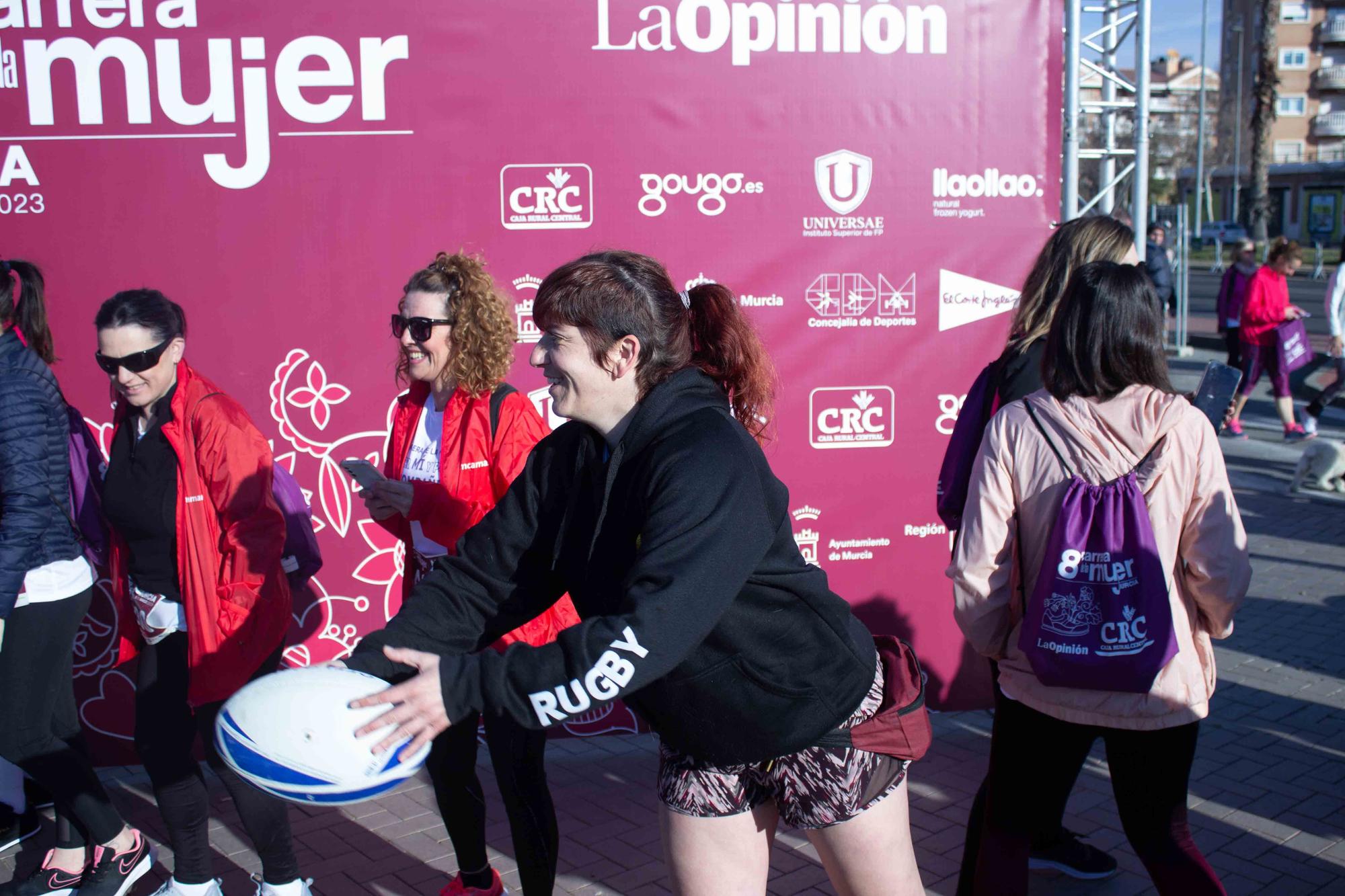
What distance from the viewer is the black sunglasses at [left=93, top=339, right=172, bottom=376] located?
3.34 metres

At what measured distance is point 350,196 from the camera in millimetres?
4512

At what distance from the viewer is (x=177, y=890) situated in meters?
3.66

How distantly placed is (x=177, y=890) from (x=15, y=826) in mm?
1008

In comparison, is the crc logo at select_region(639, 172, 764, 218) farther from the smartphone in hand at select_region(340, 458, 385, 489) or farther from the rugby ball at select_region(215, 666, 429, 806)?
the rugby ball at select_region(215, 666, 429, 806)

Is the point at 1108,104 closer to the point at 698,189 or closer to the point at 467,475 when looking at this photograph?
the point at 698,189

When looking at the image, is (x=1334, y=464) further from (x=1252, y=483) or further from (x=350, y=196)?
(x=350, y=196)

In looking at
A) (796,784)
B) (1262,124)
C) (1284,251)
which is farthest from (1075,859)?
(1262,124)

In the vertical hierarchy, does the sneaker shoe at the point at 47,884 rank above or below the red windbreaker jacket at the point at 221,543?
below

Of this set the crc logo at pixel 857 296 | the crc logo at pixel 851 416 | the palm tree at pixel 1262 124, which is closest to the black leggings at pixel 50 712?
the crc logo at pixel 851 416

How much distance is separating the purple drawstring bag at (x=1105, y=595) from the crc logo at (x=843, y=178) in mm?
2256

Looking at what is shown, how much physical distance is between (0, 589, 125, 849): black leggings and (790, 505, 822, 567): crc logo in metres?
2.59

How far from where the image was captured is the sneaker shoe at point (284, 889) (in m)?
3.54

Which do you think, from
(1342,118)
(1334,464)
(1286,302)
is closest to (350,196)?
(1334,464)

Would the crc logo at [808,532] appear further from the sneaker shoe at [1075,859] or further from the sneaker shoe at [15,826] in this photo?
the sneaker shoe at [15,826]
